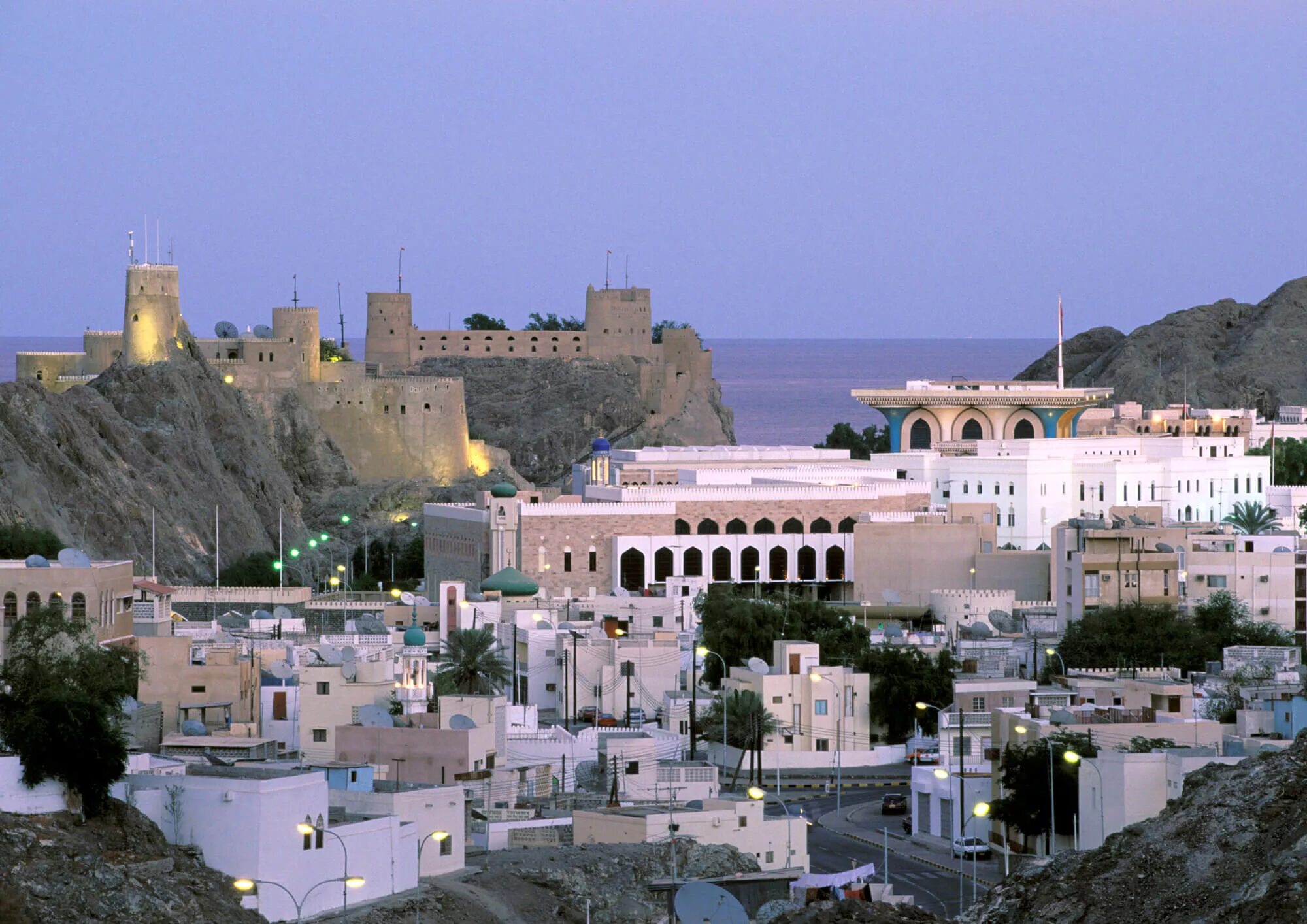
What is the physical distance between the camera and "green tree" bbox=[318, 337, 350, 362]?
13525cm

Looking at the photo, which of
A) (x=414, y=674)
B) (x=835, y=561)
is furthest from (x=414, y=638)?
(x=835, y=561)

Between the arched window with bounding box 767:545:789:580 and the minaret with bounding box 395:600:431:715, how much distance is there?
21584 millimetres

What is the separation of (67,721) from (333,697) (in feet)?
36.2

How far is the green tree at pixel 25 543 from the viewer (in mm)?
72188

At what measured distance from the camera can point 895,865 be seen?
4528 cm

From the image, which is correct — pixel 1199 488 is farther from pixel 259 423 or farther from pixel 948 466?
pixel 259 423

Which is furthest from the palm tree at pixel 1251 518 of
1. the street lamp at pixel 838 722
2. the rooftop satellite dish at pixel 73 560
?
the rooftop satellite dish at pixel 73 560

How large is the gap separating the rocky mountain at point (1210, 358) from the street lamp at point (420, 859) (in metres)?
104

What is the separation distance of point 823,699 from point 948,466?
122 ft

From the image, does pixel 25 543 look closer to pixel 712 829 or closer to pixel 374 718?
pixel 374 718

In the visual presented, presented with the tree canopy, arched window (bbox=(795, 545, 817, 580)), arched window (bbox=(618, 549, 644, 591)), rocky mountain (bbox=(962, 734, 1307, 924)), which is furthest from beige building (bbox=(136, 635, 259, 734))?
arched window (bbox=(795, 545, 817, 580))

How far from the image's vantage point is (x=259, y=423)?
351 ft

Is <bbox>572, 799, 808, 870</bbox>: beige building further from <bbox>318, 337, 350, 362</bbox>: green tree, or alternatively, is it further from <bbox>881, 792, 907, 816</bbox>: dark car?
<bbox>318, 337, 350, 362</bbox>: green tree

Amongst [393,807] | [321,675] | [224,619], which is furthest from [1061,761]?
[224,619]
